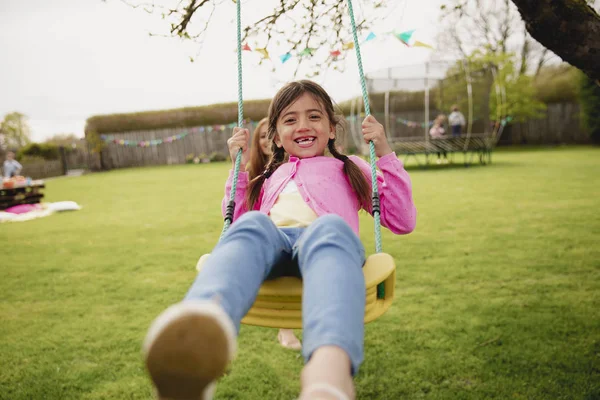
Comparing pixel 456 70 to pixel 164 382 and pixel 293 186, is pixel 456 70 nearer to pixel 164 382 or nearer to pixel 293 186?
pixel 293 186

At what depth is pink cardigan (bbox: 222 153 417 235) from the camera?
1866mm

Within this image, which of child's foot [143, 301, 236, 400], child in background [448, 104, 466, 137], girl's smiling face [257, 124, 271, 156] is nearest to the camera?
child's foot [143, 301, 236, 400]

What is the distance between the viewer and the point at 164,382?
848 mm

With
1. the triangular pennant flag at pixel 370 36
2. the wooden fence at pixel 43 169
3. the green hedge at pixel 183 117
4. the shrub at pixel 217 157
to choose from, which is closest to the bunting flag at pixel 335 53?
the triangular pennant flag at pixel 370 36

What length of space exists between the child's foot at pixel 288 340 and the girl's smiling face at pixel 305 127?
109cm

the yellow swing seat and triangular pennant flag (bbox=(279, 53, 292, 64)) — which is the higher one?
triangular pennant flag (bbox=(279, 53, 292, 64))

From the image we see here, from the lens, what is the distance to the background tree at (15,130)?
922 inches

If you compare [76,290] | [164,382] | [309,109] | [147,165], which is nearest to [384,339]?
[309,109]

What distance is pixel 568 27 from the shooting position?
6.81ft

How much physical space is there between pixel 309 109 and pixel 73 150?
68.4 feet

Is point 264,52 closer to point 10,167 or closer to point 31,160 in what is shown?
point 10,167

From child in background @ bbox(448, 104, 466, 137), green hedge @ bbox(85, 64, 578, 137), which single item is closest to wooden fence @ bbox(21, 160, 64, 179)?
green hedge @ bbox(85, 64, 578, 137)

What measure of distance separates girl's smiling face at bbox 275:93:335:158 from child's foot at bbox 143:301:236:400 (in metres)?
1.28

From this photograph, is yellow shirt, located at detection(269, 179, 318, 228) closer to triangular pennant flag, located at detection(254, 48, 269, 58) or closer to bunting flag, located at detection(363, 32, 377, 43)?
triangular pennant flag, located at detection(254, 48, 269, 58)
